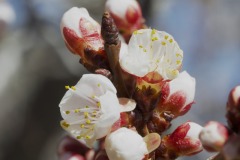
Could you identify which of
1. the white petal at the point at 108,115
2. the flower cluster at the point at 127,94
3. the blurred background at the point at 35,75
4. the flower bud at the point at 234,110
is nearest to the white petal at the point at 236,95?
the flower bud at the point at 234,110

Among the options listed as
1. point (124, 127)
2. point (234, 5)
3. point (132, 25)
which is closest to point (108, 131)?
point (124, 127)

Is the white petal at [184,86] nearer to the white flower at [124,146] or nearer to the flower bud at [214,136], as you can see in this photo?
the white flower at [124,146]

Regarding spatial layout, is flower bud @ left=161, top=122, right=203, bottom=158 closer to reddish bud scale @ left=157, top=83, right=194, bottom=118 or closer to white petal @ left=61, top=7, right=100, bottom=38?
reddish bud scale @ left=157, top=83, right=194, bottom=118

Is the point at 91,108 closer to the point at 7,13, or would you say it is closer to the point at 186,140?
the point at 186,140

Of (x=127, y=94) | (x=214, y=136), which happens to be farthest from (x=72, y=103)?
(x=214, y=136)

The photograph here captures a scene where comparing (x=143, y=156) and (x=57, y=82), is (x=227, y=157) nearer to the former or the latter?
(x=143, y=156)

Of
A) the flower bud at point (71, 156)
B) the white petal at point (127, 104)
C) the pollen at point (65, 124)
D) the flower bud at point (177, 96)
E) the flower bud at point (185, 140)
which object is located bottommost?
the flower bud at point (71, 156)
